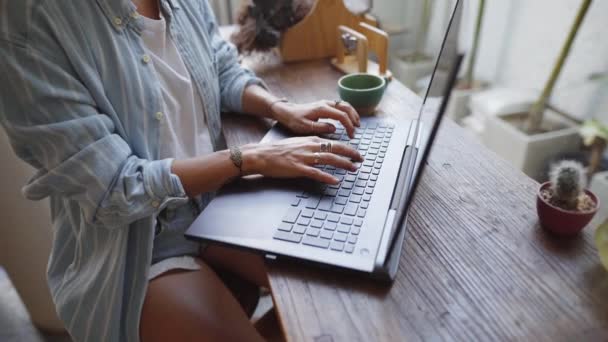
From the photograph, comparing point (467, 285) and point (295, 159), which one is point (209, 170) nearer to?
point (295, 159)

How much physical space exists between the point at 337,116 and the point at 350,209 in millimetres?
261

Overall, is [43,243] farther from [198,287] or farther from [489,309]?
[489,309]

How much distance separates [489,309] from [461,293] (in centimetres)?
3

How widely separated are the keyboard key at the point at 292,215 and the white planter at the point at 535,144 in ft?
3.35

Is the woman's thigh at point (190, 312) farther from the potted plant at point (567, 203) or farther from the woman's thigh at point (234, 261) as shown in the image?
the potted plant at point (567, 203)

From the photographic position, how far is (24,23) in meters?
0.54

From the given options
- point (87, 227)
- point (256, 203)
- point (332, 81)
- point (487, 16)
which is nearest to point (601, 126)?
point (487, 16)

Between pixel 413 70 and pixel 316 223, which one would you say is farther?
pixel 413 70

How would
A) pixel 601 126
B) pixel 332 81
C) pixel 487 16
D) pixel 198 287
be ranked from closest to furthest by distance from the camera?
pixel 198 287 → pixel 332 81 → pixel 601 126 → pixel 487 16

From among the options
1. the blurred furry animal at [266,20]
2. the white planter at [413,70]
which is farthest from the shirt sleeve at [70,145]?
the white planter at [413,70]

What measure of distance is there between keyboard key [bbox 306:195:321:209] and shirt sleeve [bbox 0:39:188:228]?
19 cm

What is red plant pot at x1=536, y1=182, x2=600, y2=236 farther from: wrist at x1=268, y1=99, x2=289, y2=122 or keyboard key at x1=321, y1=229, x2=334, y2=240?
wrist at x1=268, y1=99, x2=289, y2=122

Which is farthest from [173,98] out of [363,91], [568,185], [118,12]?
[568,185]

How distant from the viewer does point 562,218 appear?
53 cm
